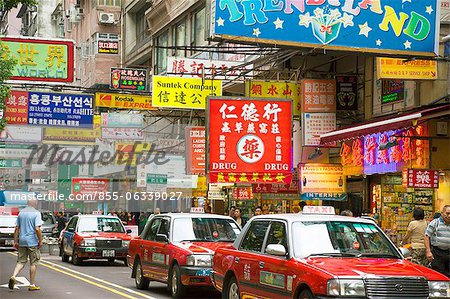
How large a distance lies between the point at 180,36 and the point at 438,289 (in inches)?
1272

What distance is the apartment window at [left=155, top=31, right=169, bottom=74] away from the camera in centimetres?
4409

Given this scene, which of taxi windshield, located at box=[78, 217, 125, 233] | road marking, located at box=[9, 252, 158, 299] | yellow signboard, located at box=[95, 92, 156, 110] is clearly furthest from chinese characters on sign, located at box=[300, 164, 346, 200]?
yellow signboard, located at box=[95, 92, 156, 110]

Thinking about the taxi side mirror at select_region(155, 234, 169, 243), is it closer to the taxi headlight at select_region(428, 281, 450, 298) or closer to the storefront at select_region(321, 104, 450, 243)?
the storefront at select_region(321, 104, 450, 243)

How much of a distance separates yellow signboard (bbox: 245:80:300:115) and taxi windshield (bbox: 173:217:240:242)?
8668 millimetres

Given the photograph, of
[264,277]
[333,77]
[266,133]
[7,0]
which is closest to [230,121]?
[266,133]

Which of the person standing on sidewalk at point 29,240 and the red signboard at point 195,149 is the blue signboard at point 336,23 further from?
the red signboard at point 195,149

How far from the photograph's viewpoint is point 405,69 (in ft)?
69.8

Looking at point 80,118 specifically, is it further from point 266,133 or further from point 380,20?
Answer: point 380,20

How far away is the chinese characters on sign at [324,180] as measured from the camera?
2609 cm

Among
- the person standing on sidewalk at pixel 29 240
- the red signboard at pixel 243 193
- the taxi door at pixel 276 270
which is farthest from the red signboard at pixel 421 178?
the red signboard at pixel 243 193

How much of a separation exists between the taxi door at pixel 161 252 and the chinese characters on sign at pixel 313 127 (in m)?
8.19

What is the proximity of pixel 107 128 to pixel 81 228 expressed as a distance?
1177cm

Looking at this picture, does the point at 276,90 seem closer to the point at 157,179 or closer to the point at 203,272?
the point at 203,272

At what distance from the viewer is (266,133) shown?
81.8 ft
